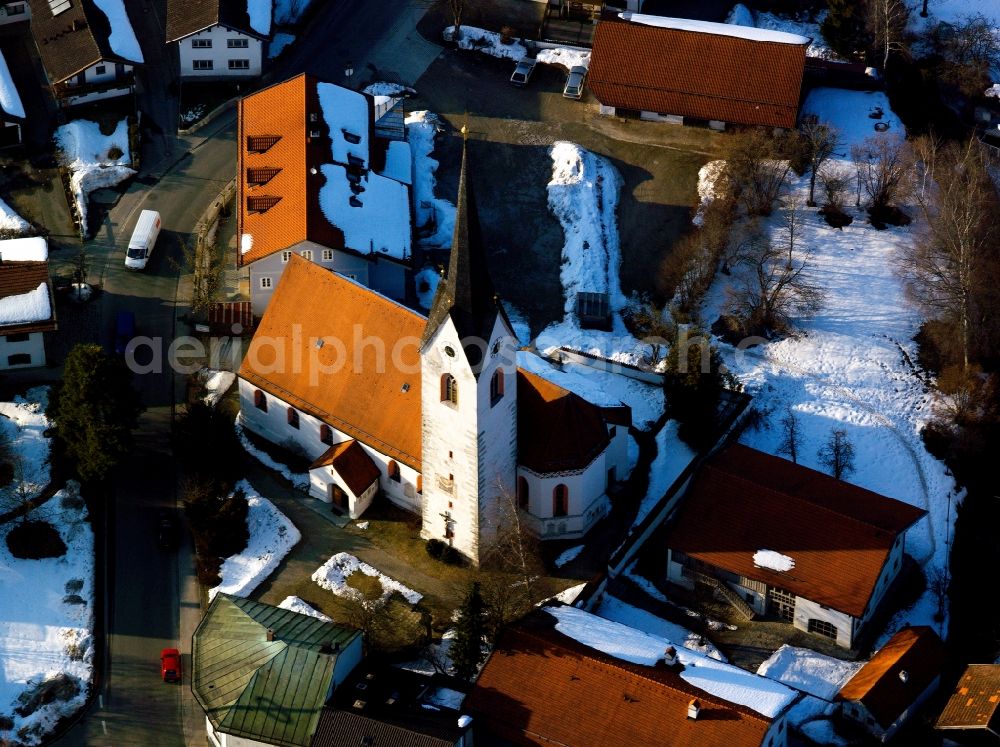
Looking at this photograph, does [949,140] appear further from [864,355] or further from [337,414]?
[337,414]

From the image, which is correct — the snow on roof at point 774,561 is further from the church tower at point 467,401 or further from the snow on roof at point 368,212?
the snow on roof at point 368,212

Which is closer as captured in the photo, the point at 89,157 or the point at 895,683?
the point at 895,683

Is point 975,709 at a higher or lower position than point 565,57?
lower

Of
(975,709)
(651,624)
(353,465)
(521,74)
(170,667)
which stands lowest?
(170,667)

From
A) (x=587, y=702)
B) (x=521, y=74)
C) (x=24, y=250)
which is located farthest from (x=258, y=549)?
(x=521, y=74)

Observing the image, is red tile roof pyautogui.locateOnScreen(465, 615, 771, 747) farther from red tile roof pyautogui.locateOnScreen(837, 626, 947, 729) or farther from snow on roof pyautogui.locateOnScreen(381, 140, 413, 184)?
snow on roof pyautogui.locateOnScreen(381, 140, 413, 184)

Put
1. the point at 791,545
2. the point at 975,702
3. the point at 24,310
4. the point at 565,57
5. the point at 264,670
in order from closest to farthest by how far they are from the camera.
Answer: the point at 264,670 < the point at 975,702 < the point at 791,545 < the point at 24,310 < the point at 565,57

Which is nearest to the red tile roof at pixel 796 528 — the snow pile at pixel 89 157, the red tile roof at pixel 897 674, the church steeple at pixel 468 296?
the red tile roof at pixel 897 674

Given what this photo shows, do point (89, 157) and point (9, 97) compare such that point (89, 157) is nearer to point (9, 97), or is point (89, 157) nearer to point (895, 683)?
point (9, 97)
